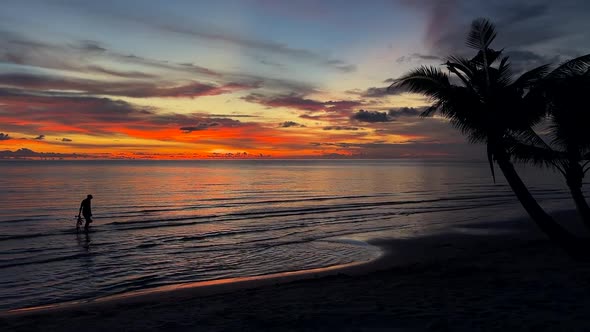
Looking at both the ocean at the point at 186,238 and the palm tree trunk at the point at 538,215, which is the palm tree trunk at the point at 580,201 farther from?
the ocean at the point at 186,238

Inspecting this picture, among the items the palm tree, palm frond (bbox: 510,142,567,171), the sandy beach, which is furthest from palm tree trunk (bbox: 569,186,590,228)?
the sandy beach

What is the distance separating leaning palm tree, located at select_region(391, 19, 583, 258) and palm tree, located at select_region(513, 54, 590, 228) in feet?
1.84

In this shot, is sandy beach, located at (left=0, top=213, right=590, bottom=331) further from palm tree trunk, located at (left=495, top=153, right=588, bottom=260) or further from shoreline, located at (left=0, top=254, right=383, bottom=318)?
palm tree trunk, located at (left=495, top=153, right=588, bottom=260)

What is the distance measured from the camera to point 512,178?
13305 millimetres

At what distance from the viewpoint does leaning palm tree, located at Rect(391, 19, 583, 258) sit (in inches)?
522

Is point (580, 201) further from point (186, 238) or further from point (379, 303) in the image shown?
point (186, 238)

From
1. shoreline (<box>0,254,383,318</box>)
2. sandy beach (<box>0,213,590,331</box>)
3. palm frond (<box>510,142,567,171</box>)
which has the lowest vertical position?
shoreline (<box>0,254,383,318</box>)

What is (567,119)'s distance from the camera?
46.6 feet

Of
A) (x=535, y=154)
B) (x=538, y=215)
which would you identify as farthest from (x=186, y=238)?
(x=535, y=154)

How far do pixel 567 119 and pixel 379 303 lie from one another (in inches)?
385

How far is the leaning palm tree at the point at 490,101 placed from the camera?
13.3m

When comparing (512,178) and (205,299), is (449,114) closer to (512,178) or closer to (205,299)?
(512,178)

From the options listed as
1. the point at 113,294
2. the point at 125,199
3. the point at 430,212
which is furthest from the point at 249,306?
the point at 125,199

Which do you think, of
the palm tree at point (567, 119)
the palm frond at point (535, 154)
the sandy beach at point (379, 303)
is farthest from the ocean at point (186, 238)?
the palm tree at point (567, 119)
